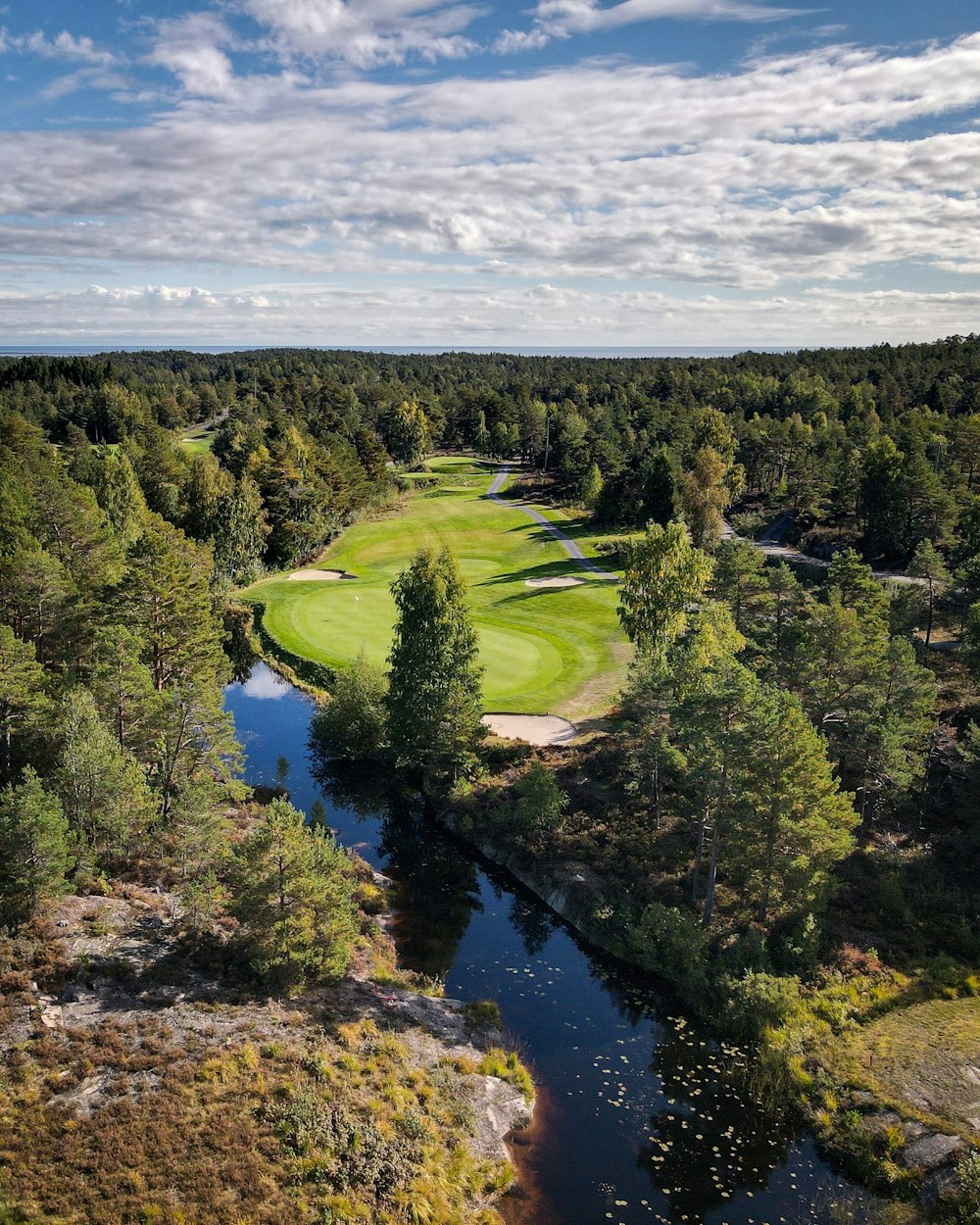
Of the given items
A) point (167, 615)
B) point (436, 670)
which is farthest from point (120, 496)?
point (436, 670)

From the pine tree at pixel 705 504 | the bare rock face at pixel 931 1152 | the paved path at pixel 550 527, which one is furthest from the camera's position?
the paved path at pixel 550 527

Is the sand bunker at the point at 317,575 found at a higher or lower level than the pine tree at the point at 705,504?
lower

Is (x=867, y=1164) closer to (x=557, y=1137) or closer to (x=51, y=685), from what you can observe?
(x=557, y=1137)

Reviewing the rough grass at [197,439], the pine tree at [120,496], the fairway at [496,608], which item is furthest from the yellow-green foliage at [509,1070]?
the rough grass at [197,439]

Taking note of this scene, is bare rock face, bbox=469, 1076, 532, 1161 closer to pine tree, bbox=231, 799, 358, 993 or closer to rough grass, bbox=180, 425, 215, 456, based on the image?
pine tree, bbox=231, 799, 358, 993

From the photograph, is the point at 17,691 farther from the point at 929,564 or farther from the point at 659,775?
the point at 929,564

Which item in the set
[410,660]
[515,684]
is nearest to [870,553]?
[515,684]

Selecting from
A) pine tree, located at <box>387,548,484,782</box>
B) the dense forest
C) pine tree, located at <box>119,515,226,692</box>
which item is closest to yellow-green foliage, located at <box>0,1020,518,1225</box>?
the dense forest

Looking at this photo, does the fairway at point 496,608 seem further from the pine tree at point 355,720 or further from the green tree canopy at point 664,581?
the pine tree at point 355,720
